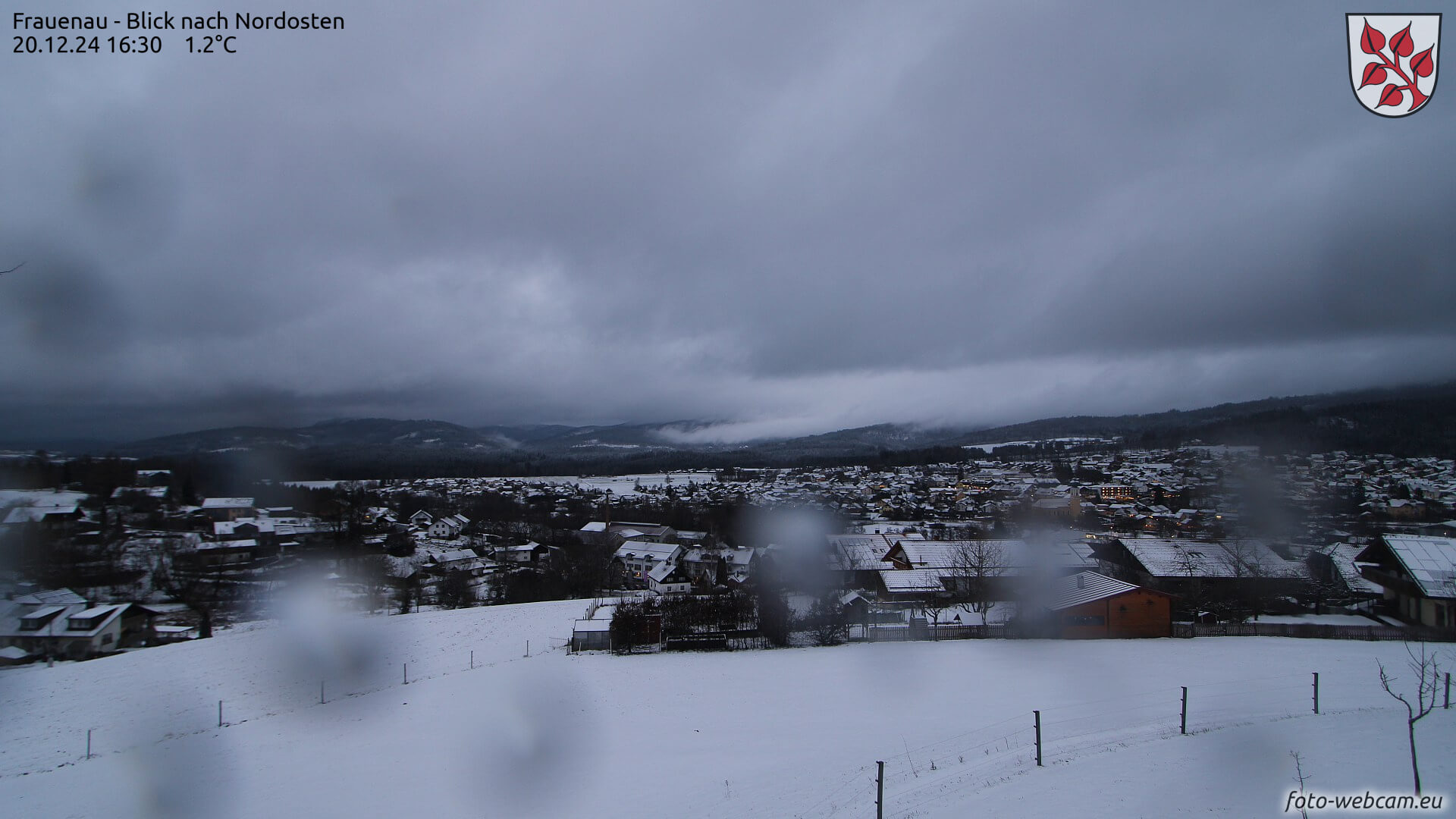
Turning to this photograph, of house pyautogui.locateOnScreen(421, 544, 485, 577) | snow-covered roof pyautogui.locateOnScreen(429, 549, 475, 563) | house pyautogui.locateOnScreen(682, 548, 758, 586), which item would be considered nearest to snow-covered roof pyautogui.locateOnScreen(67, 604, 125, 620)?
Answer: house pyautogui.locateOnScreen(421, 544, 485, 577)

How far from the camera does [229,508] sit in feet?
79.8

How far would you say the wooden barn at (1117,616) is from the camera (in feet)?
42.5

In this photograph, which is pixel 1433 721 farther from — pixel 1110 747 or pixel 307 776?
pixel 307 776

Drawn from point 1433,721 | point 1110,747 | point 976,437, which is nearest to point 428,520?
point 1110,747

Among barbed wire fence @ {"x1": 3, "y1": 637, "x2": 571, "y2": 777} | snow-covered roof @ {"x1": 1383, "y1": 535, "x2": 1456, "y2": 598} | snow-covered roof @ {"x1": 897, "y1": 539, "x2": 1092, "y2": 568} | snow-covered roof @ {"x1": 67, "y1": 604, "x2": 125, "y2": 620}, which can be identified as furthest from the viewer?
snow-covered roof @ {"x1": 897, "y1": 539, "x2": 1092, "y2": 568}

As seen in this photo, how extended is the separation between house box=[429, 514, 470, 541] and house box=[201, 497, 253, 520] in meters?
8.20

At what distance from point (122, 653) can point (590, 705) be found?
479 inches

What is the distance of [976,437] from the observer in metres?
88.9

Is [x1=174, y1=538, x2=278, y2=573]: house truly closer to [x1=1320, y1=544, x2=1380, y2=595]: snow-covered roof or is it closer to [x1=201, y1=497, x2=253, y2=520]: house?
[x1=201, y1=497, x2=253, y2=520]: house

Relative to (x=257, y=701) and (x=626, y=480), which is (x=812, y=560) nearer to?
(x=257, y=701)

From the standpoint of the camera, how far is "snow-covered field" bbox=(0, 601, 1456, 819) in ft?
18.5

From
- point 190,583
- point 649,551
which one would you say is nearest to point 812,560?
point 649,551

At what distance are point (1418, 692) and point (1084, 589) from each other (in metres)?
6.73

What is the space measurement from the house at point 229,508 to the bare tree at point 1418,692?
3167 cm
